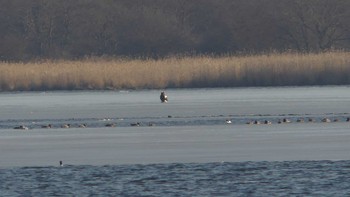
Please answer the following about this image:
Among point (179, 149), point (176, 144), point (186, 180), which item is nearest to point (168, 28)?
point (176, 144)

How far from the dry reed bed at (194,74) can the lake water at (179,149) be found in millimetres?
5473

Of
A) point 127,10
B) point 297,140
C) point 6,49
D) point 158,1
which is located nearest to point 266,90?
point 297,140

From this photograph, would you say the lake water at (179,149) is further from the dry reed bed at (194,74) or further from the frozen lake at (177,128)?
the dry reed bed at (194,74)

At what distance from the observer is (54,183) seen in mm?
13047

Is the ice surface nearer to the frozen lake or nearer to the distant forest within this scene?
the frozen lake

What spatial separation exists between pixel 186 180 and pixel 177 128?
21.5 feet

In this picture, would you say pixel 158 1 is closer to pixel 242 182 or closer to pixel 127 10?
pixel 127 10

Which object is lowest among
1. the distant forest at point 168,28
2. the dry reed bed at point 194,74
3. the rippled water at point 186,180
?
the rippled water at point 186,180

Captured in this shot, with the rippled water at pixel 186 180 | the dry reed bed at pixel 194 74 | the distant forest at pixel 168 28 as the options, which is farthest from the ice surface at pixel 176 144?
the distant forest at pixel 168 28

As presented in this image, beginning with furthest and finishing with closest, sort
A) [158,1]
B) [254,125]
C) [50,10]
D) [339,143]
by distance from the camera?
[158,1], [50,10], [254,125], [339,143]

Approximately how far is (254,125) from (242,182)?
7.00 meters

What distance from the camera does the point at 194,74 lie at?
32.5m

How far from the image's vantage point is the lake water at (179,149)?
12.7m

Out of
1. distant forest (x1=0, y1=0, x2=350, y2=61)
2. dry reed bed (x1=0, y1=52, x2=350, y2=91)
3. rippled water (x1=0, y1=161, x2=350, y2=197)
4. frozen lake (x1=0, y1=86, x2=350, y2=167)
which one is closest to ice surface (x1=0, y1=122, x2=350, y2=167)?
frozen lake (x1=0, y1=86, x2=350, y2=167)
